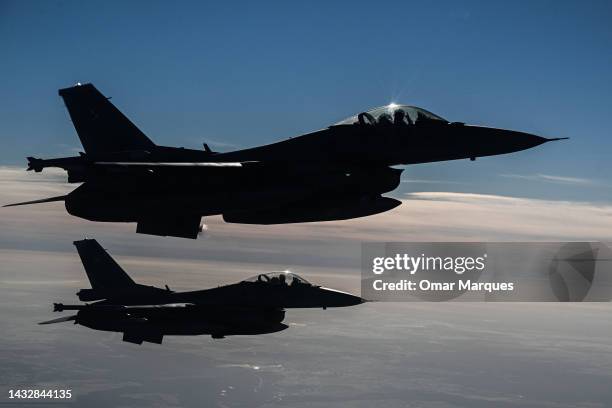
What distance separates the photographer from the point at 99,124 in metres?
25.0

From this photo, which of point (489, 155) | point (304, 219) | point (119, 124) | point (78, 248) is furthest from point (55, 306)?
point (78, 248)

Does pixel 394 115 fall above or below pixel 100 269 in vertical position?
above

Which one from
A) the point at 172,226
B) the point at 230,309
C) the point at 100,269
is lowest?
the point at 230,309

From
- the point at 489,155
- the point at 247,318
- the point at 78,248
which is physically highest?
the point at 489,155

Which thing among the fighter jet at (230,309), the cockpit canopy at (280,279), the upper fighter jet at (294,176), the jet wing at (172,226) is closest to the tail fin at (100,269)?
the fighter jet at (230,309)

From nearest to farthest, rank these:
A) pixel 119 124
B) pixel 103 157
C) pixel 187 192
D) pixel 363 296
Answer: pixel 187 192
pixel 103 157
pixel 119 124
pixel 363 296

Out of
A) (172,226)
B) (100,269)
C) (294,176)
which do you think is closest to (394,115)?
(294,176)

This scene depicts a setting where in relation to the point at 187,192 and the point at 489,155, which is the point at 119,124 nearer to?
the point at 187,192

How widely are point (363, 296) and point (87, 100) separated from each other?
87.5 ft

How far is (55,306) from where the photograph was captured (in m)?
30.2

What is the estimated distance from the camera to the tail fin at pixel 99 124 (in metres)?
24.8

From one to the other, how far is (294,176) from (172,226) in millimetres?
4802

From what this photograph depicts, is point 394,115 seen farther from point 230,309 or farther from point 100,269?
point 100,269

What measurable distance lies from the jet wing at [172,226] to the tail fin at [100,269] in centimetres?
3712
